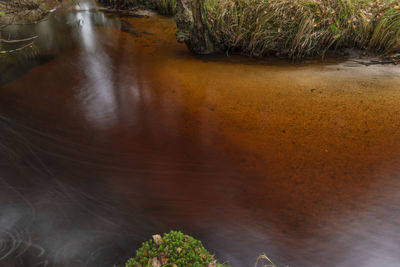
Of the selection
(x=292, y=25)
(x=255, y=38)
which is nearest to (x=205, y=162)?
(x=255, y=38)

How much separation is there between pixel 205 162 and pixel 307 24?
105 inches

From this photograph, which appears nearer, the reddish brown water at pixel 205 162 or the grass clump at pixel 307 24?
the reddish brown water at pixel 205 162

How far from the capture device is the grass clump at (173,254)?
113 centimetres

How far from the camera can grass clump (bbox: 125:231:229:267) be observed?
1.13m

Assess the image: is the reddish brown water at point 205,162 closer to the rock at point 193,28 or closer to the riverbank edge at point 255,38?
the riverbank edge at point 255,38

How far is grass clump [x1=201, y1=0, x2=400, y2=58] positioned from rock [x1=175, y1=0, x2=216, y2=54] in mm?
105

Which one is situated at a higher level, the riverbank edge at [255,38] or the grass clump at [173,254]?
the riverbank edge at [255,38]

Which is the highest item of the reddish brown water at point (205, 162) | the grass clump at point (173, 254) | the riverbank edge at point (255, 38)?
the riverbank edge at point (255, 38)

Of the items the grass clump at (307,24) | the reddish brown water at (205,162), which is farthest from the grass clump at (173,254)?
the grass clump at (307,24)

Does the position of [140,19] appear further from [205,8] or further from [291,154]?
[291,154]

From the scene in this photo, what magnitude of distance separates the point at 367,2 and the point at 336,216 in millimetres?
3432

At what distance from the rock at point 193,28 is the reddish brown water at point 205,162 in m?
0.51

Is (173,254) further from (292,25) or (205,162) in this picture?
(292,25)

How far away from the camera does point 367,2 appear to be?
3.86 meters
